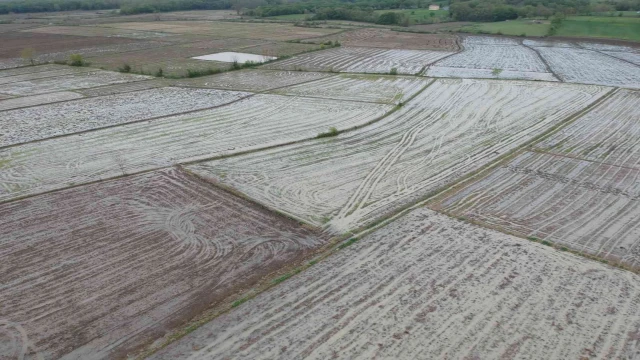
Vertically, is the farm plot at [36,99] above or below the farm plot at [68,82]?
below

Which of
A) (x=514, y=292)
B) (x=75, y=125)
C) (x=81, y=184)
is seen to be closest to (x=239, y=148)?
(x=81, y=184)

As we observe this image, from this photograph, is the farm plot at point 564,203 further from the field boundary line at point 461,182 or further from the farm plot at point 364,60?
the farm plot at point 364,60

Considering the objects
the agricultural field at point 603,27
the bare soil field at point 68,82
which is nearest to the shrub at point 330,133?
the bare soil field at point 68,82

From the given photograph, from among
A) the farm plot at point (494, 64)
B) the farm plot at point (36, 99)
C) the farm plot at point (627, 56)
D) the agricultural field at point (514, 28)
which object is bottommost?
the farm plot at point (36, 99)

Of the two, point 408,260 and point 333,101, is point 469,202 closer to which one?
point 408,260

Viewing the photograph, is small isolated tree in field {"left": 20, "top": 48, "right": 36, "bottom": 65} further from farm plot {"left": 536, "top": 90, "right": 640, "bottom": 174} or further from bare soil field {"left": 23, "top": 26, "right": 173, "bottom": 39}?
farm plot {"left": 536, "top": 90, "right": 640, "bottom": 174}

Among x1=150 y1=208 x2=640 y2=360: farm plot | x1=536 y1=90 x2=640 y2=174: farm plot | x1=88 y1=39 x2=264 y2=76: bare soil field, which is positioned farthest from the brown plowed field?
x1=150 y1=208 x2=640 y2=360: farm plot

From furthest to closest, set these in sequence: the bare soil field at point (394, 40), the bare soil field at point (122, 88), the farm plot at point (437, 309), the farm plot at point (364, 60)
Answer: the bare soil field at point (394, 40) < the farm plot at point (364, 60) < the bare soil field at point (122, 88) < the farm plot at point (437, 309)
